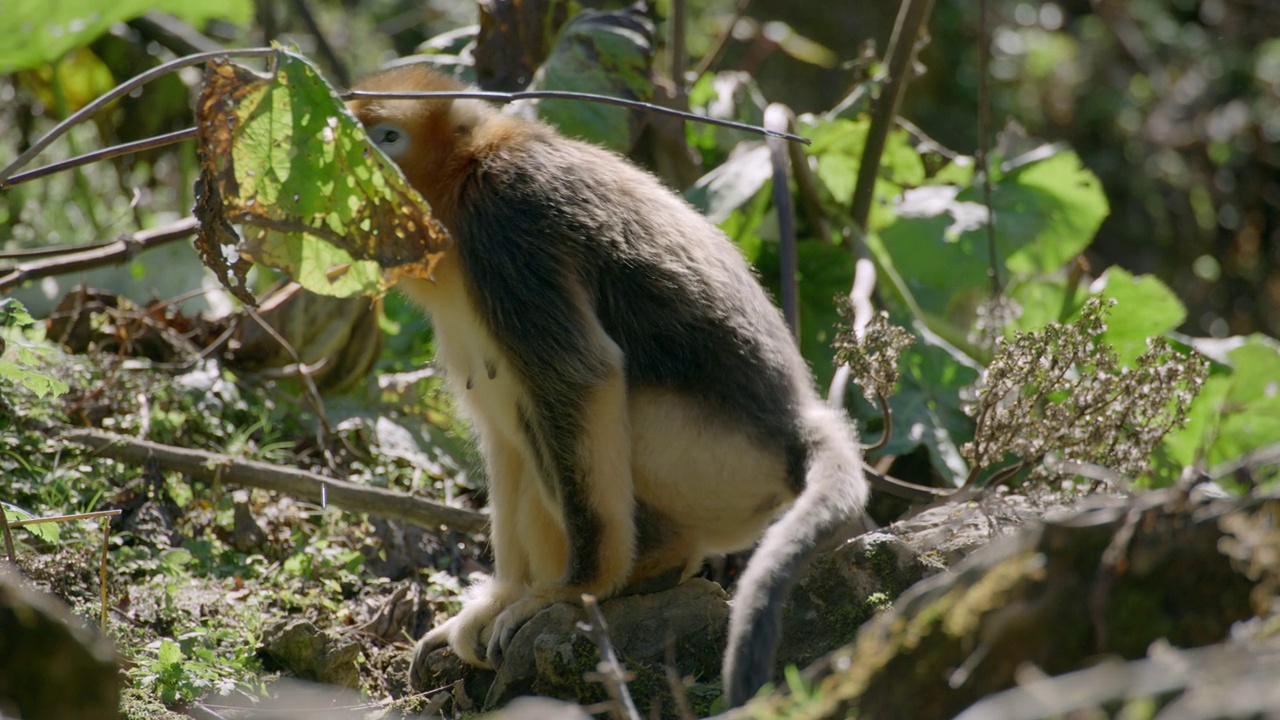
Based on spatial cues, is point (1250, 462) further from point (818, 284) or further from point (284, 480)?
point (818, 284)

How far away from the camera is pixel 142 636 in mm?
3766

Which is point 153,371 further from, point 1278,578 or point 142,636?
point 1278,578

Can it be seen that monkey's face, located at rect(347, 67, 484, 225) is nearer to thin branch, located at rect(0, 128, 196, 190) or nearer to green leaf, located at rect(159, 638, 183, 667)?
thin branch, located at rect(0, 128, 196, 190)

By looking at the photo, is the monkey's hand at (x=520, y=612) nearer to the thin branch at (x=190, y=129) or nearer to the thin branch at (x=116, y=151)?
the thin branch at (x=190, y=129)

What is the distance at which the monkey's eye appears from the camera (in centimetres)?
376

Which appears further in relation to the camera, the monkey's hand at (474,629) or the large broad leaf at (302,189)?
the monkey's hand at (474,629)

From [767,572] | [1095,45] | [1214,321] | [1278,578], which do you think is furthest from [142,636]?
[1095,45]

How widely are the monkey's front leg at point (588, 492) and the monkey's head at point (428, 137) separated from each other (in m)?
0.76

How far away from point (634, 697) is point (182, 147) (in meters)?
5.05

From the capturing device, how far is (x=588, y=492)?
11.7ft

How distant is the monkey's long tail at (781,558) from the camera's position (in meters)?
2.34

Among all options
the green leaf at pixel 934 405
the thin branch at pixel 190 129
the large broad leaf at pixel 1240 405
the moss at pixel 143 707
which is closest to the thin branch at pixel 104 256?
the thin branch at pixel 190 129

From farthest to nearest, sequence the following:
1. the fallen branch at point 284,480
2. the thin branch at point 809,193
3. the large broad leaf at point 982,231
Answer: the large broad leaf at point 982,231 < the thin branch at point 809,193 < the fallen branch at point 284,480

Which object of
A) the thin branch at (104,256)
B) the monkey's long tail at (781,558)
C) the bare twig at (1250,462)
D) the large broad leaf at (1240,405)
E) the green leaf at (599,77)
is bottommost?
the large broad leaf at (1240,405)
